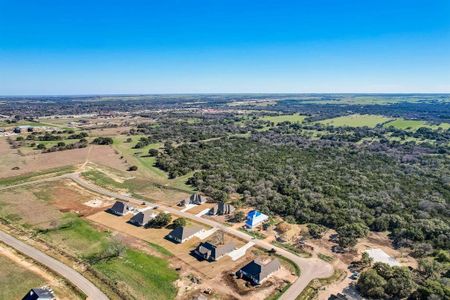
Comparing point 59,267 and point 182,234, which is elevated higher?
point 182,234

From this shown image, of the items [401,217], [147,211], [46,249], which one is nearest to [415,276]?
[401,217]

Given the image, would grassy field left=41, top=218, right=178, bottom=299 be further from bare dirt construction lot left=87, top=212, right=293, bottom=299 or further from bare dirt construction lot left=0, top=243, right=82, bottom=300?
bare dirt construction lot left=0, top=243, right=82, bottom=300

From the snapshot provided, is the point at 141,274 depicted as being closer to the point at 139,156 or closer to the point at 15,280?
the point at 15,280

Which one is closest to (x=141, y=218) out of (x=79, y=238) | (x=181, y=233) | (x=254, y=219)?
(x=181, y=233)

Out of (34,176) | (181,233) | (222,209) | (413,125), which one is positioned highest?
(181,233)

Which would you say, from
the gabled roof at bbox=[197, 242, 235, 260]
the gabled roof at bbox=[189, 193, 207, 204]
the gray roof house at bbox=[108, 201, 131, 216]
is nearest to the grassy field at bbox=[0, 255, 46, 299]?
the gabled roof at bbox=[197, 242, 235, 260]

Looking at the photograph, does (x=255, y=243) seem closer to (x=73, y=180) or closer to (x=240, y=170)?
(x=240, y=170)

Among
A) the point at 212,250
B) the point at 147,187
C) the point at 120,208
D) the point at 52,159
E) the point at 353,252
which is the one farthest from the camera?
the point at 52,159
